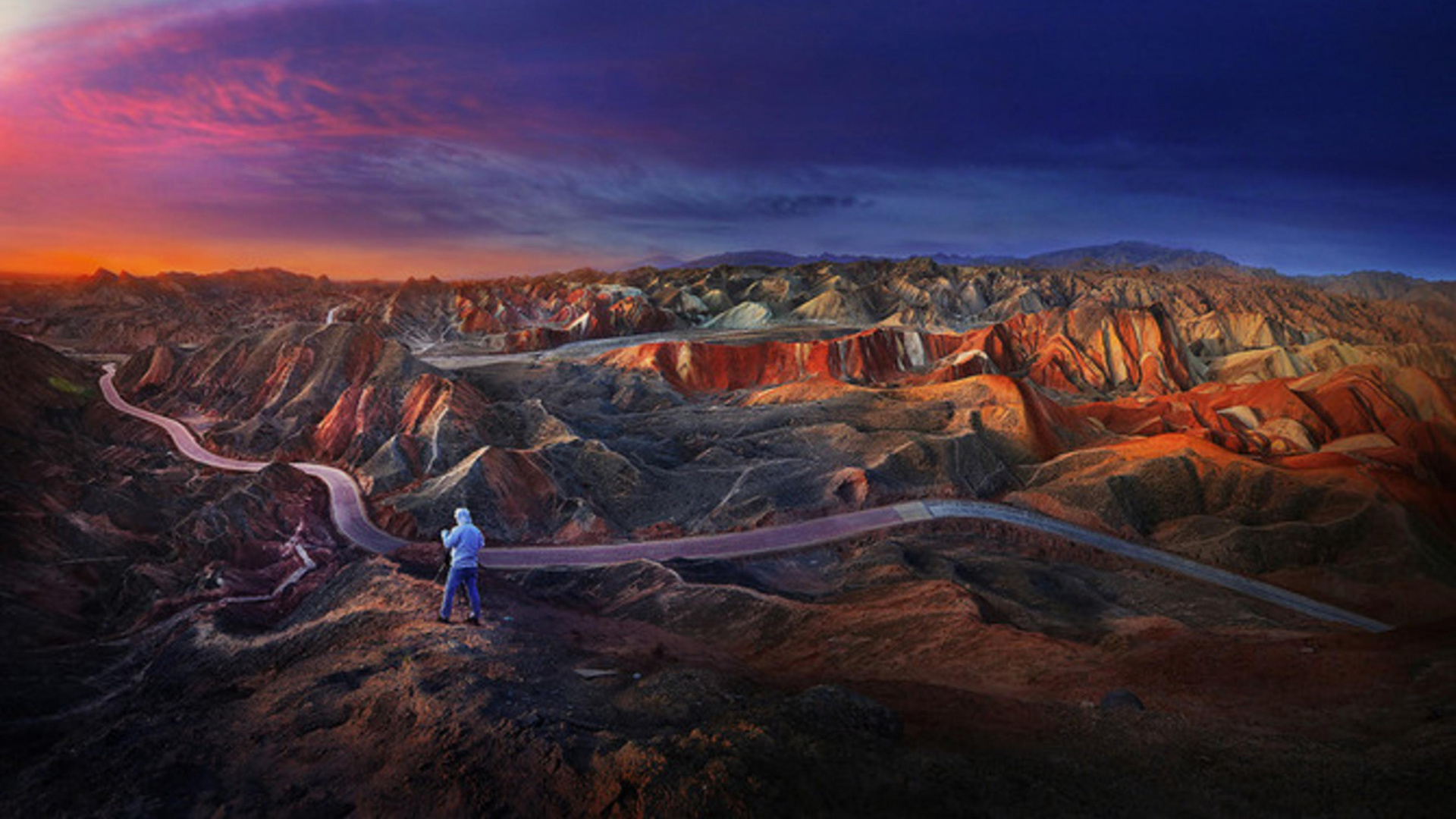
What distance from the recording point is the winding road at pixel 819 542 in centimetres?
2891

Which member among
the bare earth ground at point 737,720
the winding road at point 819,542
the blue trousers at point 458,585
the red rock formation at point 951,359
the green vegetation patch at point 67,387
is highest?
the red rock formation at point 951,359

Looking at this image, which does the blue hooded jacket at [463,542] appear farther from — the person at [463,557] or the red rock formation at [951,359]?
the red rock formation at [951,359]

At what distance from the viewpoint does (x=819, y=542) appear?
31.4 metres

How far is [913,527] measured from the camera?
33.2 m

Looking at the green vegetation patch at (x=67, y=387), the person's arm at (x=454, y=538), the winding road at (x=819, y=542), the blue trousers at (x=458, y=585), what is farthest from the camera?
the green vegetation patch at (x=67, y=387)

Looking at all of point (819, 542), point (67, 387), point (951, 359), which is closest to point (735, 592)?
point (819, 542)

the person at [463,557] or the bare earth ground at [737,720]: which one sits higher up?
the person at [463,557]

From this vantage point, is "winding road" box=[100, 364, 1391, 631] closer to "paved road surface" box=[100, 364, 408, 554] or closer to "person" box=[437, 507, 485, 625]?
"paved road surface" box=[100, 364, 408, 554]

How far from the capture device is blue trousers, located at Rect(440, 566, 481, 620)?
1501 centimetres

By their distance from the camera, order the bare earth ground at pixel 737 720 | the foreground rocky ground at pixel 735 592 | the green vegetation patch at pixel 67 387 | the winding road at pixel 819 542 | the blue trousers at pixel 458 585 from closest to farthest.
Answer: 1. the bare earth ground at pixel 737 720
2. the foreground rocky ground at pixel 735 592
3. the blue trousers at pixel 458 585
4. the winding road at pixel 819 542
5. the green vegetation patch at pixel 67 387

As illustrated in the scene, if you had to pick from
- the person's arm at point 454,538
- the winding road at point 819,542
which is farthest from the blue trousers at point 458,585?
the winding road at point 819,542

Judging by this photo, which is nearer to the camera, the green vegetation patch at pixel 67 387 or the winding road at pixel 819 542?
the winding road at pixel 819 542

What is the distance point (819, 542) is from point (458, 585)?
62.8 ft

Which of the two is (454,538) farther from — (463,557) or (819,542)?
(819,542)
